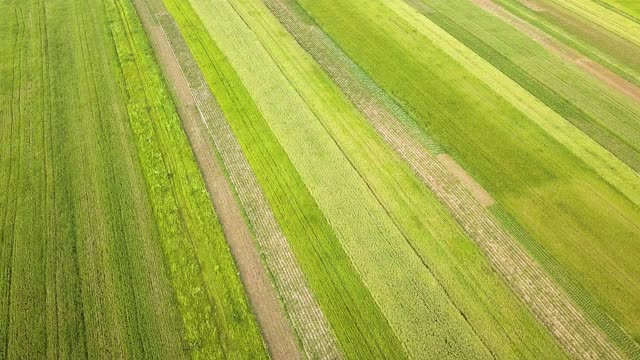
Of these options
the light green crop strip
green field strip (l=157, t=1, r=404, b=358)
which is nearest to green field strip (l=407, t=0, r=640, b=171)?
the light green crop strip

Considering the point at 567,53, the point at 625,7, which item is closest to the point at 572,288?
the point at 567,53

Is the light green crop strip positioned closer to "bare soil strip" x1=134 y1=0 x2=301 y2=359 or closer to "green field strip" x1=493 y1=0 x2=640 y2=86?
"green field strip" x1=493 y1=0 x2=640 y2=86

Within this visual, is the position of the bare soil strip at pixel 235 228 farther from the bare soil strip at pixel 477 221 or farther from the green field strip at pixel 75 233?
the bare soil strip at pixel 477 221

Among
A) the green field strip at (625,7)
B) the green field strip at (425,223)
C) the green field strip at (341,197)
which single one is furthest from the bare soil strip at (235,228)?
the green field strip at (625,7)

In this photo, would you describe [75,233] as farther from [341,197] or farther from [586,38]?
[586,38]

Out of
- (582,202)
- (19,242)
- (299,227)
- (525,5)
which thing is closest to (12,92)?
(19,242)

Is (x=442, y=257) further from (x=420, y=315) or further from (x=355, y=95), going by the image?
(x=355, y=95)

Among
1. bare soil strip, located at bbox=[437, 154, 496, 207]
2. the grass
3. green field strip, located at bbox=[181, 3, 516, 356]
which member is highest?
the grass
